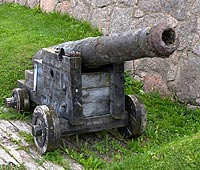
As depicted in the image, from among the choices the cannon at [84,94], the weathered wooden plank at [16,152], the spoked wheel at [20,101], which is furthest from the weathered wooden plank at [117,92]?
the spoked wheel at [20,101]

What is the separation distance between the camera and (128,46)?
4.34 metres

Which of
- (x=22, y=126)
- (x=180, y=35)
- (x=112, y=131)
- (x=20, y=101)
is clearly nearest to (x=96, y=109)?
(x=112, y=131)

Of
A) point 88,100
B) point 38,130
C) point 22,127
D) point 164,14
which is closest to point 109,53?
point 88,100

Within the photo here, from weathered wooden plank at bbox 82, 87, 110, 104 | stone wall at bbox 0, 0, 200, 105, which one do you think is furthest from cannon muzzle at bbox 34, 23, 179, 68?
stone wall at bbox 0, 0, 200, 105

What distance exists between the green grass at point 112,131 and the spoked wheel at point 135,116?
3.6 inches

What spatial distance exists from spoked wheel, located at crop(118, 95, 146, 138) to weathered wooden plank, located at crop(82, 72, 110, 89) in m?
0.36

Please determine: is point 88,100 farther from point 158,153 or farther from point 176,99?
point 176,99

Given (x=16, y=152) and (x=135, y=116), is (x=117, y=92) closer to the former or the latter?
(x=135, y=116)

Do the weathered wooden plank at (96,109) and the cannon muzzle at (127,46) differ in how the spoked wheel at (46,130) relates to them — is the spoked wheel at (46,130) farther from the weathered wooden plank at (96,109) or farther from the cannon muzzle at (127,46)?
the cannon muzzle at (127,46)

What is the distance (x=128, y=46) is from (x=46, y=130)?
1154 mm

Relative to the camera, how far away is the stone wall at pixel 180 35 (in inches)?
239

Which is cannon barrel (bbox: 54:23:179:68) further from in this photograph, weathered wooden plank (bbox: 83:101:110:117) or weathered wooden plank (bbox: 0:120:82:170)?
weathered wooden plank (bbox: 0:120:82:170)

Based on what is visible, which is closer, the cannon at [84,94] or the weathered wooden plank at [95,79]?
the cannon at [84,94]

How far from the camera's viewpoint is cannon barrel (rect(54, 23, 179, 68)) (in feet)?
13.3
